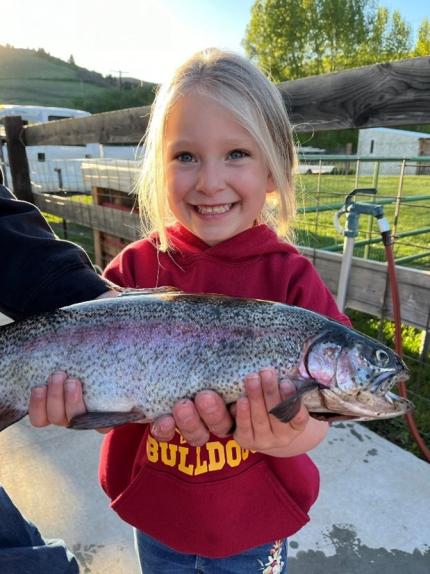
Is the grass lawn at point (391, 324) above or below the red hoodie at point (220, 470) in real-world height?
below

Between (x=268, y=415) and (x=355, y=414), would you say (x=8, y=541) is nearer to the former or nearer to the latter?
(x=268, y=415)

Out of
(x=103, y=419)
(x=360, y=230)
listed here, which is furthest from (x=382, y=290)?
(x=360, y=230)

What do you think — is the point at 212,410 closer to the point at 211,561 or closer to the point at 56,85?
the point at 211,561

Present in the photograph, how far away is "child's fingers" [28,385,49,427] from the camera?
62.2 inches

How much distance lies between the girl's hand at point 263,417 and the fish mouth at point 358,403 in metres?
0.07

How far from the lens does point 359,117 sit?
2.66 metres

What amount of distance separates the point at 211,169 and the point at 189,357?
2.25 ft

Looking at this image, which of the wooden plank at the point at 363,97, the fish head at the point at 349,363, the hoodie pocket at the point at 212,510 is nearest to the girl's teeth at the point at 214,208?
the fish head at the point at 349,363

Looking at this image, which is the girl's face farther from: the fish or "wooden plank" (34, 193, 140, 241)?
"wooden plank" (34, 193, 140, 241)

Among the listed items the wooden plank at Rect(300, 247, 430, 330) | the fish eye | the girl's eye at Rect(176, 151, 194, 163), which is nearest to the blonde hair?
the girl's eye at Rect(176, 151, 194, 163)

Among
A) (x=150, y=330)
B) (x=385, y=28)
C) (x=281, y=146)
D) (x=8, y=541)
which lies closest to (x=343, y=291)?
(x=281, y=146)

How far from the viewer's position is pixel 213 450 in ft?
5.63

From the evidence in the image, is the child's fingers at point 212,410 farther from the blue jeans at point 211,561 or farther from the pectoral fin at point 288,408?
the blue jeans at point 211,561

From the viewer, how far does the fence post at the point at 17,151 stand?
21.8 ft
